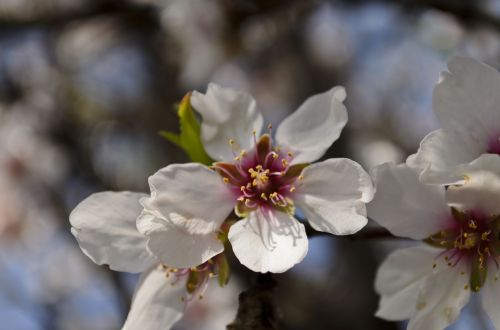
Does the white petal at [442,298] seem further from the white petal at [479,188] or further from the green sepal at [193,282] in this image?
the green sepal at [193,282]

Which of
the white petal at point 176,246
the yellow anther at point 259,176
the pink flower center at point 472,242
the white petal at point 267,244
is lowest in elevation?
the pink flower center at point 472,242

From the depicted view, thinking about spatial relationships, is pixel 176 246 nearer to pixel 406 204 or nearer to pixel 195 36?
pixel 406 204

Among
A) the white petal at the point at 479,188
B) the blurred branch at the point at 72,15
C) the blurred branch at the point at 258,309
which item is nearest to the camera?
the white petal at the point at 479,188

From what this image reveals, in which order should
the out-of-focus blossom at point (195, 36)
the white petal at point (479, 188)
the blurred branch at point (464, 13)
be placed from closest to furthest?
1. the white petal at point (479, 188)
2. the blurred branch at point (464, 13)
3. the out-of-focus blossom at point (195, 36)

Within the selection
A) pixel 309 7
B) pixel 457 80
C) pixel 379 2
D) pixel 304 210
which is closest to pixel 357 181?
pixel 304 210

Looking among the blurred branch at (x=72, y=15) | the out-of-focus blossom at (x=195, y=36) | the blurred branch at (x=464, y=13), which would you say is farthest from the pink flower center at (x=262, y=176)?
the out-of-focus blossom at (x=195, y=36)

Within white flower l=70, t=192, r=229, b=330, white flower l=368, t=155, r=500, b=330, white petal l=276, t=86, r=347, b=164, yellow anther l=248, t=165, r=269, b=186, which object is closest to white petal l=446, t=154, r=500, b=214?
white flower l=368, t=155, r=500, b=330

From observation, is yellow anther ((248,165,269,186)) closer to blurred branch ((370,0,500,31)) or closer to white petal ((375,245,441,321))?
white petal ((375,245,441,321))
